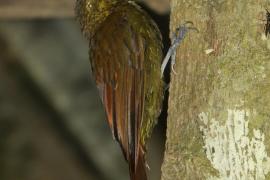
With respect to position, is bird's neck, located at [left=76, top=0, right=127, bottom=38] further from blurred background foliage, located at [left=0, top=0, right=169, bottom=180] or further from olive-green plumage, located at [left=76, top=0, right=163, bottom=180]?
blurred background foliage, located at [left=0, top=0, right=169, bottom=180]

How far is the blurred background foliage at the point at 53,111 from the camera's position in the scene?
552cm

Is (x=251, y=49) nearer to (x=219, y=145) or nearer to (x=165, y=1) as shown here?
(x=219, y=145)

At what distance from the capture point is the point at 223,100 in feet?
10.5

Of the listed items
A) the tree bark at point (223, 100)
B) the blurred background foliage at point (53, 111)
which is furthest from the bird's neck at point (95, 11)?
the blurred background foliage at point (53, 111)

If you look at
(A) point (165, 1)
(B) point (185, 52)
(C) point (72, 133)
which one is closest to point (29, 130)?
(C) point (72, 133)

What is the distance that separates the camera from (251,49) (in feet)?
10.5

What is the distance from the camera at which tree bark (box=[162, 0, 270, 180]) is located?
3.11m

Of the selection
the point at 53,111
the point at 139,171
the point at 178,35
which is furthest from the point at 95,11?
the point at 53,111

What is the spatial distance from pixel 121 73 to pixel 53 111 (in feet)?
6.45

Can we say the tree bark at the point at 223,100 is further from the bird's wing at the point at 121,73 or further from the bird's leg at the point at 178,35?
the bird's wing at the point at 121,73

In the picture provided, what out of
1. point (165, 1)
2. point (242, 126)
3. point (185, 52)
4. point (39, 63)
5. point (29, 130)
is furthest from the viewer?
point (29, 130)

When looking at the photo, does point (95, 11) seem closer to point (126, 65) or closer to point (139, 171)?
point (126, 65)

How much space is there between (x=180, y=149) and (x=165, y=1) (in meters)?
1.69

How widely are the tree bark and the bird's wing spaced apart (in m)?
0.36
